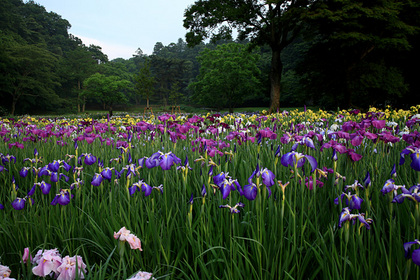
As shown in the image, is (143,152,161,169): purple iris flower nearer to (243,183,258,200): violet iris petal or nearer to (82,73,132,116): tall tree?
(243,183,258,200): violet iris petal

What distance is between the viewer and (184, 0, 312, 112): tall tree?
17.0 meters

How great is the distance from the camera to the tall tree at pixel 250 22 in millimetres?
17000

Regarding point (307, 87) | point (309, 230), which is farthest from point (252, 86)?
point (309, 230)

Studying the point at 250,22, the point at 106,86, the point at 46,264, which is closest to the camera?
the point at 46,264

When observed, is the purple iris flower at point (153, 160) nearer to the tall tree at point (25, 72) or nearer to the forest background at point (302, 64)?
the forest background at point (302, 64)

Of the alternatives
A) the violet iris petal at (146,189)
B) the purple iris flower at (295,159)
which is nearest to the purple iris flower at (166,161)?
the violet iris petal at (146,189)

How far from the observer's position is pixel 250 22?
18250mm

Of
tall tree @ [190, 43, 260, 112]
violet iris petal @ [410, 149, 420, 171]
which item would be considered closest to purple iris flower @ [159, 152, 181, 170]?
violet iris petal @ [410, 149, 420, 171]

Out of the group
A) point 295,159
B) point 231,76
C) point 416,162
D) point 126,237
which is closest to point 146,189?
point 126,237

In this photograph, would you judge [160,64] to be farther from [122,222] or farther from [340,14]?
[122,222]

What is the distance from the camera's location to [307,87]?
62.0ft

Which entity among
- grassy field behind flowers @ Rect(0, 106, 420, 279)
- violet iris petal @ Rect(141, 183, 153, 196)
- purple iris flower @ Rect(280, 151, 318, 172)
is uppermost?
purple iris flower @ Rect(280, 151, 318, 172)

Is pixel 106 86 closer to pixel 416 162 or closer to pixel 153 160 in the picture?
pixel 153 160

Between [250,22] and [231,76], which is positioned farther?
[231,76]
